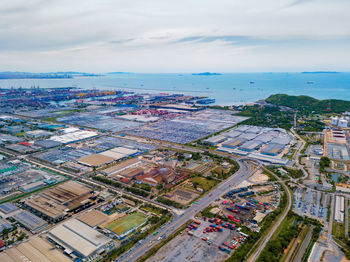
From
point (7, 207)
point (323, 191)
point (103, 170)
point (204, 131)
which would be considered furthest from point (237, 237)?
point (204, 131)

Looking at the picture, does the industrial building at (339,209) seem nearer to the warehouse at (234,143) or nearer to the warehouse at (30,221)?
the warehouse at (234,143)

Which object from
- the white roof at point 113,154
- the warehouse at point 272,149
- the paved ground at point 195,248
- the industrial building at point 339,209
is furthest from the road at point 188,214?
the white roof at point 113,154

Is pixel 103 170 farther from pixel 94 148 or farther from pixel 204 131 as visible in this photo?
pixel 204 131

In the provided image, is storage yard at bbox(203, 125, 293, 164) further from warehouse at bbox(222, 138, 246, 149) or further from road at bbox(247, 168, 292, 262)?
road at bbox(247, 168, 292, 262)

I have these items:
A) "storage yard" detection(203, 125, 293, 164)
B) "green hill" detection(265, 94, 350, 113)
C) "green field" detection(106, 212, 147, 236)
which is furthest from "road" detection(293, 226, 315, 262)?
"green hill" detection(265, 94, 350, 113)

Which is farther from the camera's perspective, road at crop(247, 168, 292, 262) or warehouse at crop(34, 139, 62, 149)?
warehouse at crop(34, 139, 62, 149)

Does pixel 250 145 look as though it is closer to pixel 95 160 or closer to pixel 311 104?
pixel 95 160
